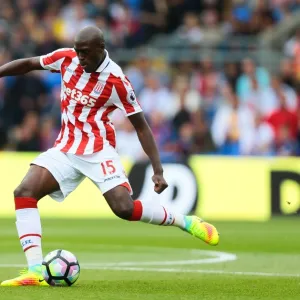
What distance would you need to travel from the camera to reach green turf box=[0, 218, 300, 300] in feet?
26.0

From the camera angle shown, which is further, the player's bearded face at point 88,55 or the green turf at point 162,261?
the player's bearded face at point 88,55

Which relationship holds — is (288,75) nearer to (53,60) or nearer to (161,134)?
(161,134)

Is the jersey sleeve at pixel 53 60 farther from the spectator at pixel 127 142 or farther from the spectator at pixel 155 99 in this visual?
the spectator at pixel 155 99

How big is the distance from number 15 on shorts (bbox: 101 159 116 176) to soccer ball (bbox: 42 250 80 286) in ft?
2.68

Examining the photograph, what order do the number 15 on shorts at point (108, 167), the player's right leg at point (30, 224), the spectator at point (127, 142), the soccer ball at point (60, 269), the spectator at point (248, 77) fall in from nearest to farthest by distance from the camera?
the soccer ball at point (60, 269) < the player's right leg at point (30, 224) < the number 15 on shorts at point (108, 167) < the spectator at point (127, 142) < the spectator at point (248, 77)

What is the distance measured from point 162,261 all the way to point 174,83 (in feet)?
30.7

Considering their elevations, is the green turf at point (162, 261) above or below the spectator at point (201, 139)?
below

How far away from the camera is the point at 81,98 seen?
863cm

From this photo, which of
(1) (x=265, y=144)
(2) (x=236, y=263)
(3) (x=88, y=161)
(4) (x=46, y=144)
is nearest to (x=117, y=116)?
(4) (x=46, y=144)

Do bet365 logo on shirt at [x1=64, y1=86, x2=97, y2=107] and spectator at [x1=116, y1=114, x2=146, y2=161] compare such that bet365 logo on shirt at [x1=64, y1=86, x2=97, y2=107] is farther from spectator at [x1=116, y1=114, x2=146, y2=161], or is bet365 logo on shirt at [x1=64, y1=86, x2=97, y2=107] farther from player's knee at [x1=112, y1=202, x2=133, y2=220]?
spectator at [x1=116, y1=114, x2=146, y2=161]

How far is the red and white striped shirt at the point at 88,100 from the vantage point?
8.63m

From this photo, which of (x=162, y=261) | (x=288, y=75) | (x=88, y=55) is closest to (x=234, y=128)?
(x=288, y=75)

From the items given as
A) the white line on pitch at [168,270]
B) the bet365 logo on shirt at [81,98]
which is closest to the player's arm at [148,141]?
the bet365 logo on shirt at [81,98]

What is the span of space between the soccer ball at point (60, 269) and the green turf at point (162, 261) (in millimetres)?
116
